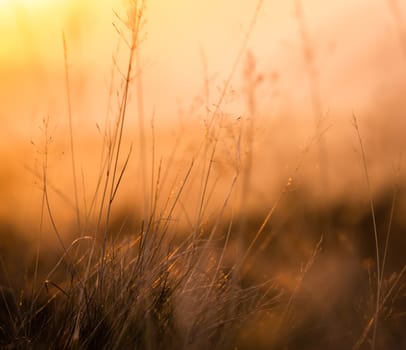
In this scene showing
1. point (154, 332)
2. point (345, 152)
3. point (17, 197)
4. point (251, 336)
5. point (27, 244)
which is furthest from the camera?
point (345, 152)

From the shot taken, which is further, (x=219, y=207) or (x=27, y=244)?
(x=27, y=244)

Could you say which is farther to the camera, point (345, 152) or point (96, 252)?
point (345, 152)

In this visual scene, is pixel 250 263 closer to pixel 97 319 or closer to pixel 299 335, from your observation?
pixel 299 335

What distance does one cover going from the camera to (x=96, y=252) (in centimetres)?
187

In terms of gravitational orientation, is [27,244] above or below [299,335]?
above

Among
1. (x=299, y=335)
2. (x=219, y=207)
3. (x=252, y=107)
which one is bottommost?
(x=299, y=335)

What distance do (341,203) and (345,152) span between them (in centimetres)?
51

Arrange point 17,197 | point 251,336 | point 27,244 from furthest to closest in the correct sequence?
point 17,197 < point 27,244 < point 251,336

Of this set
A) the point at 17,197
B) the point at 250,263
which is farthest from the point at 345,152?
the point at 17,197

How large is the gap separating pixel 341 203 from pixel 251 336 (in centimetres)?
110

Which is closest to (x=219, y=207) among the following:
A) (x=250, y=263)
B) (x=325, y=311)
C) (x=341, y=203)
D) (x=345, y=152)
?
(x=250, y=263)

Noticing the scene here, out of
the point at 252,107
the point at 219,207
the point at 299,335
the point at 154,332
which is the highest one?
the point at 252,107

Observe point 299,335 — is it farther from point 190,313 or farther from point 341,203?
point 341,203

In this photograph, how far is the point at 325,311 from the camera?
1.91 metres
